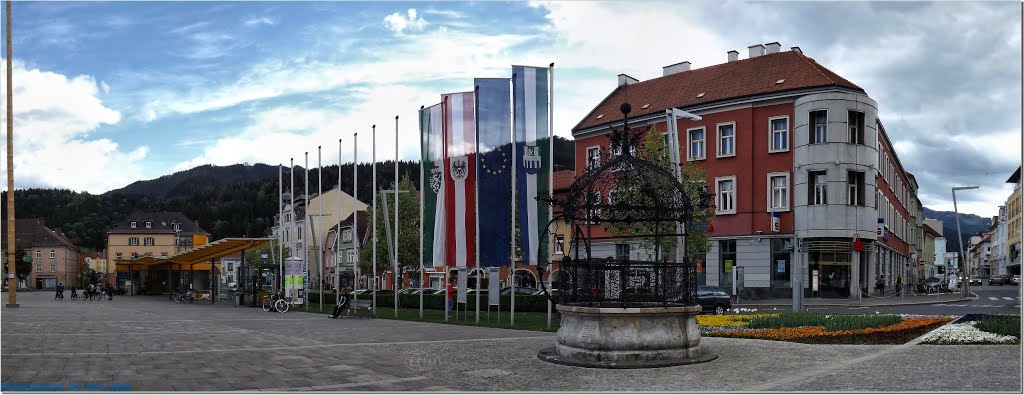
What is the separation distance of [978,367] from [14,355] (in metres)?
18.1

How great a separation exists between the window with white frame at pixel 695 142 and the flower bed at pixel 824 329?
2938 centimetres

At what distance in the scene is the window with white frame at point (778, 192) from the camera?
4775 cm

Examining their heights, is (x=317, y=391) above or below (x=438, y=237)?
below

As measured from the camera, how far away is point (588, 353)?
577 inches

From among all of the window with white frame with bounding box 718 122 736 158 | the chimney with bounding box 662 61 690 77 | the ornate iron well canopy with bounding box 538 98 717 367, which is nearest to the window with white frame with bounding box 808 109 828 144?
the window with white frame with bounding box 718 122 736 158

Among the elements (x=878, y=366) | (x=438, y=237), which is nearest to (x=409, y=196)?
(x=438, y=237)

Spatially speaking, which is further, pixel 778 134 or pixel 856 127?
pixel 778 134

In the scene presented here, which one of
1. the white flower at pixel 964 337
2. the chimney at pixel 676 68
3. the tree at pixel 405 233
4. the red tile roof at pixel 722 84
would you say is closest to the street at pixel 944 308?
the white flower at pixel 964 337

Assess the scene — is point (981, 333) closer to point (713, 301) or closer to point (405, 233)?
point (713, 301)

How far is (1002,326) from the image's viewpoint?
17906 millimetres

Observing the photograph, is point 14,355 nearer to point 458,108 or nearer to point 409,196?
point 458,108

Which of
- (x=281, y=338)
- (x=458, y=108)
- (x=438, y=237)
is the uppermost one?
(x=458, y=108)

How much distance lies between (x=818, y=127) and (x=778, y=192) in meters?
4.52

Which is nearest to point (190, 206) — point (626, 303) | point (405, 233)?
point (405, 233)
